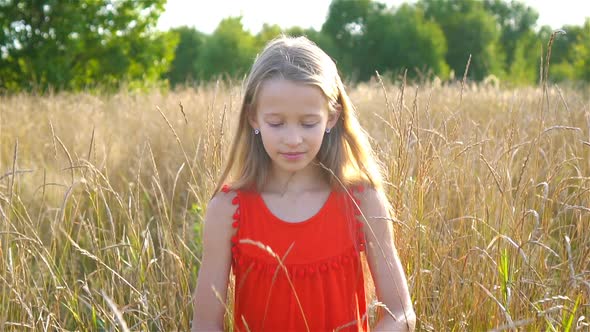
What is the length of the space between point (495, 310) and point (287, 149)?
792 millimetres

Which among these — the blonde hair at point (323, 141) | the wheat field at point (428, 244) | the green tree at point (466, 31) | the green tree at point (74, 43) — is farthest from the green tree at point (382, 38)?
the blonde hair at point (323, 141)

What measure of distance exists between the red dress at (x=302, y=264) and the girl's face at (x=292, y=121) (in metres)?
0.15

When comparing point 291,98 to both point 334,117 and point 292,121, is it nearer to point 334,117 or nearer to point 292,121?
point 292,121

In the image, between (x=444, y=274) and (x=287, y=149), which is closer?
(x=287, y=149)

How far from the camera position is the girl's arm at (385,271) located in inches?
65.0

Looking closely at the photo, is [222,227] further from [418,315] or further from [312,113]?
[418,315]

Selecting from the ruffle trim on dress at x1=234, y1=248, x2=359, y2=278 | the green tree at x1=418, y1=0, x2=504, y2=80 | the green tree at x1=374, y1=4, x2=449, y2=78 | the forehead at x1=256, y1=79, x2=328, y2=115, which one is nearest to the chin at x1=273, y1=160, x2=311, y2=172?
the forehead at x1=256, y1=79, x2=328, y2=115

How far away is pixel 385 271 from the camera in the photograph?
1687mm

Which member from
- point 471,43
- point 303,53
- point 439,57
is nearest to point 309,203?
point 303,53

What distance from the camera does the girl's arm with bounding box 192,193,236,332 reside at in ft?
5.60

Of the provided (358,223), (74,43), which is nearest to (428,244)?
(358,223)

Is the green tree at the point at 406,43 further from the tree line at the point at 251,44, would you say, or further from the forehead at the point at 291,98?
the forehead at the point at 291,98

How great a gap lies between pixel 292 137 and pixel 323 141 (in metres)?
0.24

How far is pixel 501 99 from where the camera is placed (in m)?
6.04
